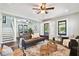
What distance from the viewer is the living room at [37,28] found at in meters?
2.61

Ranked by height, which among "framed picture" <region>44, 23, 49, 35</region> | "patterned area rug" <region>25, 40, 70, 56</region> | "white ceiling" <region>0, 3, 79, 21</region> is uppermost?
"white ceiling" <region>0, 3, 79, 21</region>

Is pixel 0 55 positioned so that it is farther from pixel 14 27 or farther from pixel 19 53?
pixel 14 27

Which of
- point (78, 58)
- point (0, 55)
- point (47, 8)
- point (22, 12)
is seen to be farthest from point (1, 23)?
point (78, 58)

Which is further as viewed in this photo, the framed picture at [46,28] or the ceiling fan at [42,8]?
the framed picture at [46,28]

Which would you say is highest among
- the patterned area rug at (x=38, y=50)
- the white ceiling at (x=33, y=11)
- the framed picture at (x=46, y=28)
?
the white ceiling at (x=33, y=11)

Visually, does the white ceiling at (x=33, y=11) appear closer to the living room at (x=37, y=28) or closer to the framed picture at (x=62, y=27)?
the living room at (x=37, y=28)

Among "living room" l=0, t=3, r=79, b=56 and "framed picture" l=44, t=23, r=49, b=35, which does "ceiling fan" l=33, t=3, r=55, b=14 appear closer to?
"living room" l=0, t=3, r=79, b=56

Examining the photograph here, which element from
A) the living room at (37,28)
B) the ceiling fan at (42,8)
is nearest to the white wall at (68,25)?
the living room at (37,28)

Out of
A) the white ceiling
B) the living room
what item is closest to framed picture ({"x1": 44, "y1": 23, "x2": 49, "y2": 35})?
the living room

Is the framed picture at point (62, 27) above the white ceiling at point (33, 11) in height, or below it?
below

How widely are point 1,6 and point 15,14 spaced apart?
0.29 m

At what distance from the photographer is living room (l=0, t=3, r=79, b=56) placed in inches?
103

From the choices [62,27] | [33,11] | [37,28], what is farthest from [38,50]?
[33,11]

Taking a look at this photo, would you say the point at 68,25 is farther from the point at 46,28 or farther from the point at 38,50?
the point at 38,50
